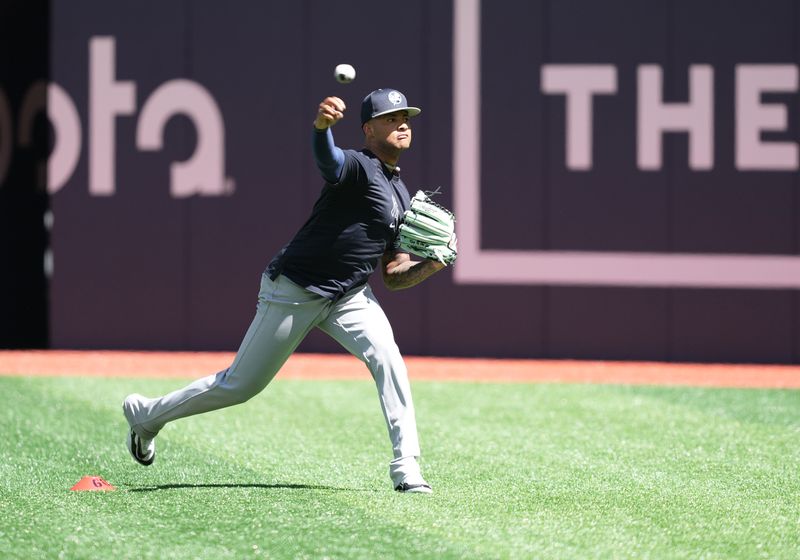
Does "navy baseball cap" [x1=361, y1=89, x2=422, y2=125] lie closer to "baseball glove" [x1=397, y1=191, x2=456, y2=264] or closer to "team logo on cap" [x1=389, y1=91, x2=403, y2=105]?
"team logo on cap" [x1=389, y1=91, x2=403, y2=105]

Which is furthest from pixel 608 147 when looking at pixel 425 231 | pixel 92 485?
pixel 92 485

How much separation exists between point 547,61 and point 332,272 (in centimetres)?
815

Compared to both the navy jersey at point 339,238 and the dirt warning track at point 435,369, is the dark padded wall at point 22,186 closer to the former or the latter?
the dirt warning track at point 435,369

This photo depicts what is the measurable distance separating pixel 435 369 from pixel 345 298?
6.81 m

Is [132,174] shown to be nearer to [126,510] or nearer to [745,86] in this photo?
[745,86]

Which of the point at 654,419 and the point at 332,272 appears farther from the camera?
the point at 654,419

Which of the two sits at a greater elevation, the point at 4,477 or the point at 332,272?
the point at 332,272

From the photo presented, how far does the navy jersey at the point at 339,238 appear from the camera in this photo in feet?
20.9

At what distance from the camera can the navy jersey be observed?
6.36 m

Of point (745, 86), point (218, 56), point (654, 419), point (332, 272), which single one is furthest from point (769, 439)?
point (218, 56)

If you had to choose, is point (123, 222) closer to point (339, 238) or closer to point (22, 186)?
point (22, 186)

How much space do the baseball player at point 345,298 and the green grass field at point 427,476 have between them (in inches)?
16.2

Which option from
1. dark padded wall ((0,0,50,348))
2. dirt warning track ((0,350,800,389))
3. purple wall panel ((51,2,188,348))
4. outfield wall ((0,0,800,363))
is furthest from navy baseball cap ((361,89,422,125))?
dark padded wall ((0,0,50,348))

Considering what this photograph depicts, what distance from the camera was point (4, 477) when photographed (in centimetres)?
679
